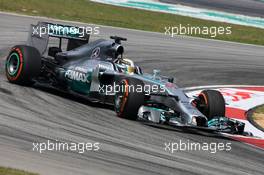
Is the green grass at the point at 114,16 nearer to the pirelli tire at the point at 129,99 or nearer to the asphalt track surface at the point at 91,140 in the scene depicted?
the asphalt track surface at the point at 91,140

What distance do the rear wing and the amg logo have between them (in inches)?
59.6

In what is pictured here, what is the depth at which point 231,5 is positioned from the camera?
124 feet

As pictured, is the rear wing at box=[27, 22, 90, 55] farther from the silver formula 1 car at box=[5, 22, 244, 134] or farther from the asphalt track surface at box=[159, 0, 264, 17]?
the asphalt track surface at box=[159, 0, 264, 17]

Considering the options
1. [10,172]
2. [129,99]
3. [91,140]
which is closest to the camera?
[10,172]

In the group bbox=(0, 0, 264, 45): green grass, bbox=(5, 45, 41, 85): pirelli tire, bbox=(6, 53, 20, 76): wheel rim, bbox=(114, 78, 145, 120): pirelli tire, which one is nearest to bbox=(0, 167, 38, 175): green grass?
bbox=(114, 78, 145, 120): pirelli tire

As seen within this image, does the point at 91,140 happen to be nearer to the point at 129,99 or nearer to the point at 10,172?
the point at 129,99

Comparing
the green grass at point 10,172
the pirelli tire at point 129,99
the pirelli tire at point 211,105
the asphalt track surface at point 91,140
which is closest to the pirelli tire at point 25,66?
the asphalt track surface at point 91,140

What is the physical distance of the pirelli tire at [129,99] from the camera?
12.7 meters

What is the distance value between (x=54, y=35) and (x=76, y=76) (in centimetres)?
181

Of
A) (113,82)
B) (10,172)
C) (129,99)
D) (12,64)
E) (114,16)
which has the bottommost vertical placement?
(10,172)

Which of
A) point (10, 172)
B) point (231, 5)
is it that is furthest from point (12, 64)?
point (231, 5)

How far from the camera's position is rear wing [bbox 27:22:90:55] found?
621 inches

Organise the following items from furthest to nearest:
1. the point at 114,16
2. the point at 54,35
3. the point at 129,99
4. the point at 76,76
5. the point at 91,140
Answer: the point at 114,16 → the point at 54,35 → the point at 76,76 → the point at 129,99 → the point at 91,140

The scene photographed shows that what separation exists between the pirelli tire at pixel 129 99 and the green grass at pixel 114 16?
51.7ft
